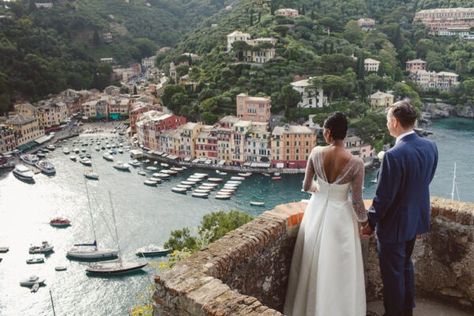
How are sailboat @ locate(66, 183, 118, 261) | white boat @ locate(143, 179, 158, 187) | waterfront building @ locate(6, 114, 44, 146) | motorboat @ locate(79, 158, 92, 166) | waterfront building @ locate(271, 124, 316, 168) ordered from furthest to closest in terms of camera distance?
waterfront building @ locate(6, 114, 44, 146), motorboat @ locate(79, 158, 92, 166), waterfront building @ locate(271, 124, 316, 168), white boat @ locate(143, 179, 158, 187), sailboat @ locate(66, 183, 118, 261)

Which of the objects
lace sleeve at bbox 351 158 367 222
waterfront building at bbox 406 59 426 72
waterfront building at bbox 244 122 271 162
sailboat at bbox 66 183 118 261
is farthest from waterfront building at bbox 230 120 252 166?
lace sleeve at bbox 351 158 367 222

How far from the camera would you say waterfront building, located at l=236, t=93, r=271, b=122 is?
35844 millimetres

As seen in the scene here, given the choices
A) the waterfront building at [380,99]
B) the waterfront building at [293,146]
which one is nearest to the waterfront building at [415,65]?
the waterfront building at [380,99]

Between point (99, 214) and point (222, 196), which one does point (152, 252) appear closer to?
point (99, 214)

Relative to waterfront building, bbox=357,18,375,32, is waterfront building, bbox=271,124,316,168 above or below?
below

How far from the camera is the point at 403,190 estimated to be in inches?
92.0

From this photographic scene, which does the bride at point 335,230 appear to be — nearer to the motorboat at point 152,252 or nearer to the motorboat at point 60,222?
the motorboat at point 152,252

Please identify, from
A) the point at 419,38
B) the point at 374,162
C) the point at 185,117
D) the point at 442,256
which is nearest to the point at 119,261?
the point at 442,256

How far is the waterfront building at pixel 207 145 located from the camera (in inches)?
1310

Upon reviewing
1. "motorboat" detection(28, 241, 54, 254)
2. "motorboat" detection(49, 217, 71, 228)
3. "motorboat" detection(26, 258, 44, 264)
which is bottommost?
"motorboat" detection(26, 258, 44, 264)

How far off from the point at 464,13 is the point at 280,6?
89.2 ft

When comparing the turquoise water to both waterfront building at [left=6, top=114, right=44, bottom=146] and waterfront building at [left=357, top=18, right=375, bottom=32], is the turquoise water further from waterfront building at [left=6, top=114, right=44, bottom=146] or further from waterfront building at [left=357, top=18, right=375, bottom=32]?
waterfront building at [left=357, top=18, right=375, bottom=32]

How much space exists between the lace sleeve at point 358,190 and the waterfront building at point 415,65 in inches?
2156

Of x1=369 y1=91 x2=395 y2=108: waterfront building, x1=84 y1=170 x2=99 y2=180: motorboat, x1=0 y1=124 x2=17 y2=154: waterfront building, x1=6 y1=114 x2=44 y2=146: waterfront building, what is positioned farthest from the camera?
x1=369 y1=91 x2=395 y2=108: waterfront building
